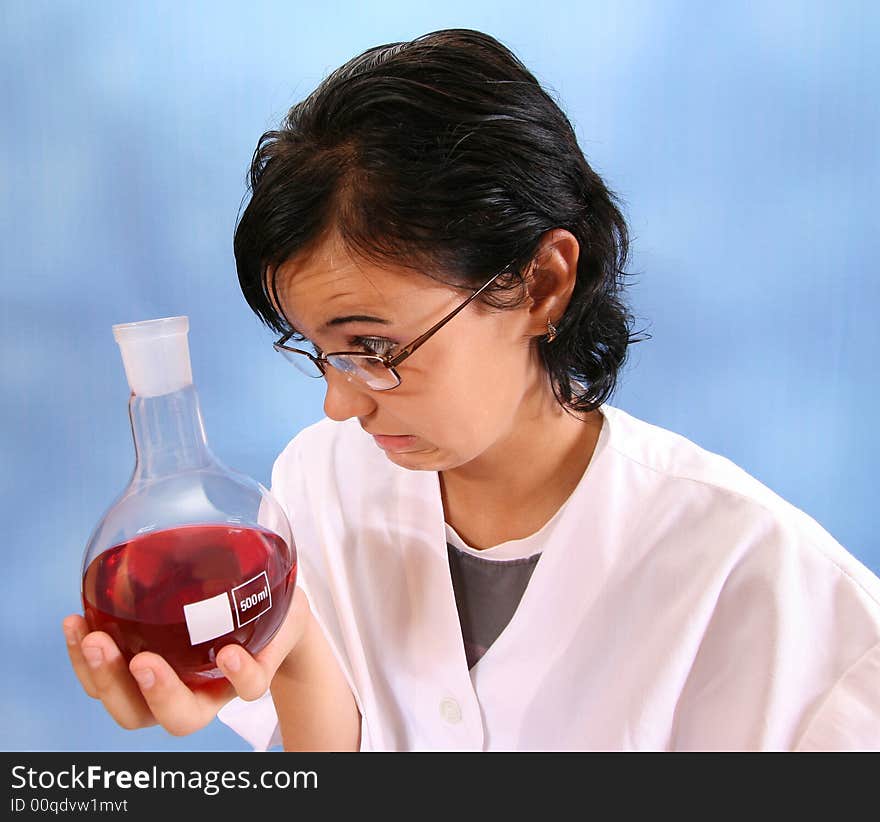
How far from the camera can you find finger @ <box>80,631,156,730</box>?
816mm

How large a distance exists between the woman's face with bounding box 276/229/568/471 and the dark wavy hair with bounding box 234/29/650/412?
20 mm

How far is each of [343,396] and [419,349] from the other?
0.11 m

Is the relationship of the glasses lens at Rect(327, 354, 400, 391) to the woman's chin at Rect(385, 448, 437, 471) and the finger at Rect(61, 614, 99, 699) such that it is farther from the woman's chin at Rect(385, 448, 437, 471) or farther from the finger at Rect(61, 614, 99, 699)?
the finger at Rect(61, 614, 99, 699)

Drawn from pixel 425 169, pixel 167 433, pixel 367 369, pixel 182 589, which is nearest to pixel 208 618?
pixel 182 589

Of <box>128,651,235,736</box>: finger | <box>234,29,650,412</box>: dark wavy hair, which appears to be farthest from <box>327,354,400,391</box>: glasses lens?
<box>128,651,235,736</box>: finger

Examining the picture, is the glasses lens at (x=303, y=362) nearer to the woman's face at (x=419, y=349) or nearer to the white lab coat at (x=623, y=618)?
the woman's face at (x=419, y=349)

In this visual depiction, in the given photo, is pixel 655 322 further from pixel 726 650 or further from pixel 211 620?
pixel 211 620

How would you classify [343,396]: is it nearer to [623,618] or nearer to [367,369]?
[367,369]

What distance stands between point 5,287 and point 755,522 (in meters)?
1.29

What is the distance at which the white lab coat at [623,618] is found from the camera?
1033 mm

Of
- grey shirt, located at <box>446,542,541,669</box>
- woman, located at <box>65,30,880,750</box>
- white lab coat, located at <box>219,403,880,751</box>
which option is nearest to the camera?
woman, located at <box>65,30,880,750</box>

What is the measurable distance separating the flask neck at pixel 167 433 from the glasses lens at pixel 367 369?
0.50 feet

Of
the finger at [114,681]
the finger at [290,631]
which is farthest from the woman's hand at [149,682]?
the finger at [290,631]

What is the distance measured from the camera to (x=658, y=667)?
3.58 feet
